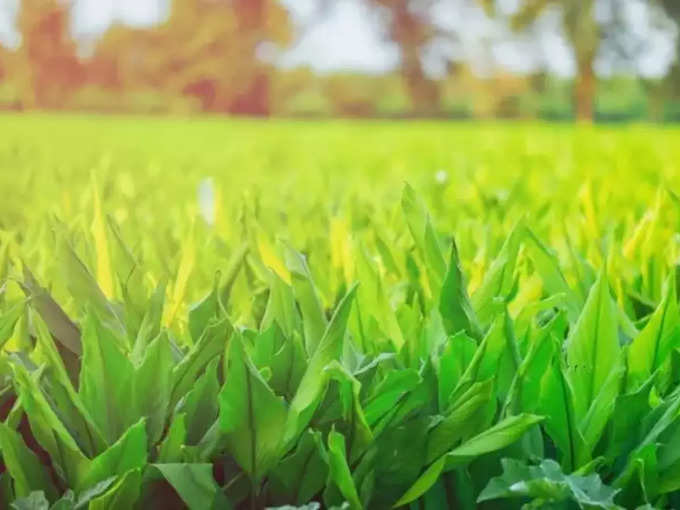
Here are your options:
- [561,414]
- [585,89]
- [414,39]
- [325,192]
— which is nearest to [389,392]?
[561,414]

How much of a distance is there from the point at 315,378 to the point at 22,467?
0.27 meters

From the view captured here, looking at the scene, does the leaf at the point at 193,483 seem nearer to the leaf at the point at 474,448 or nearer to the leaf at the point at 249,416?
the leaf at the point at 249,416

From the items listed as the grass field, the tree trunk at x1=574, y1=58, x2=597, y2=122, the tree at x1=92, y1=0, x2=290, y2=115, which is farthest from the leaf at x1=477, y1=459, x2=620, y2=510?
the tree at x1=92, y1=0, x2=290, y2=115

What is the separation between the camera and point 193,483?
0.83 m

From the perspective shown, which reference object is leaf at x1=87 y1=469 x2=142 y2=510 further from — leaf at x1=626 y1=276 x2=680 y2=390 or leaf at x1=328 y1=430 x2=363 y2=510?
leaf at x1=626 y1=276 x2=680 y2=390

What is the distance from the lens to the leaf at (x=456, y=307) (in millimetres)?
1011

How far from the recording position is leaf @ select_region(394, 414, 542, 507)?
0.84m

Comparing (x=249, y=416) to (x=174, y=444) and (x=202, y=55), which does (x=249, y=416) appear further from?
(x=202, y=55)

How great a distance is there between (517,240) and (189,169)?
4.43 m

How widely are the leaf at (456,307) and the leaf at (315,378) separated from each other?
16 centimetres

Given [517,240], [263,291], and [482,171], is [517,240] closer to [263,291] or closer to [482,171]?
[263,291]

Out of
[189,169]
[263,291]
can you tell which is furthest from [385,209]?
[189,169]

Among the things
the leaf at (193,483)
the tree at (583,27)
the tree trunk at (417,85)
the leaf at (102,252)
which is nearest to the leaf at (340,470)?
the leaf at (193,483)

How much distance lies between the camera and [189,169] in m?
5.49
